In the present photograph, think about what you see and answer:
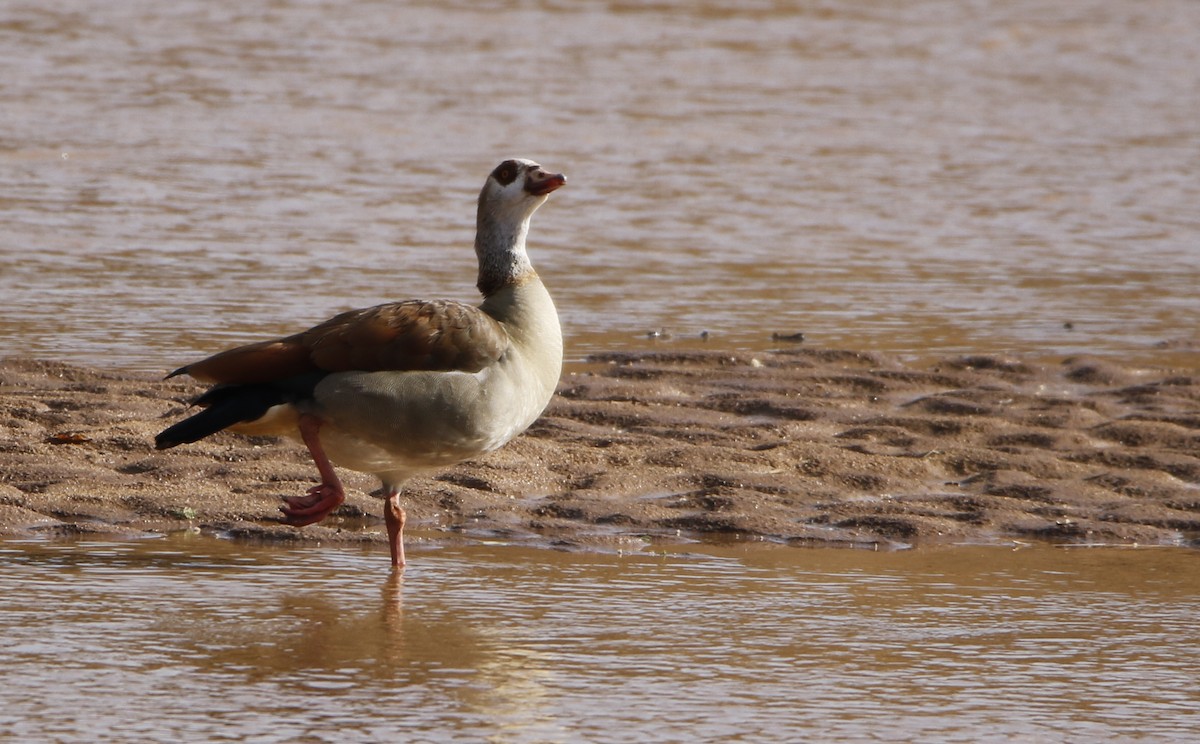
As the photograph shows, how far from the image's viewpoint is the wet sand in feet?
23.2

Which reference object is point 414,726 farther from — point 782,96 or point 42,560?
point 782,96

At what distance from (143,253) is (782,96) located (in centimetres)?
985

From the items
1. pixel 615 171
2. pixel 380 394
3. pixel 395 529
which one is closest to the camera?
pixel 380 394

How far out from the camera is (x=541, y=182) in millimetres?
7008

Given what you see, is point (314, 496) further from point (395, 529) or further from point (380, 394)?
point (380, 394)

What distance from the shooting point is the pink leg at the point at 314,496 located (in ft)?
20.8

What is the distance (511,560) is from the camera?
6578mm

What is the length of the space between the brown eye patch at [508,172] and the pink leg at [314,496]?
122 centimetres

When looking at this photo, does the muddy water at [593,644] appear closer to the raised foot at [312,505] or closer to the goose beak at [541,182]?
the raised foot at [312,505]

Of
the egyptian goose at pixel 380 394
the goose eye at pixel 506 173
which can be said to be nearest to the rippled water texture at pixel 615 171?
the goose eye at pixel 506 173

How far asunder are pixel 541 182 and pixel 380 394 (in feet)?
3.77

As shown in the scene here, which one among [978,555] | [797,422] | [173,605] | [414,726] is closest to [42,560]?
[173,605]

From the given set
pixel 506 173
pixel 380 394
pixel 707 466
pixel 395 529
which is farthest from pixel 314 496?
pixel 707 466

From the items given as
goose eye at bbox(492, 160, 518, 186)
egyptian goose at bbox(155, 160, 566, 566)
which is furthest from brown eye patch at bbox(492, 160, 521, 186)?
egyptian goose at bbox(155, 160, 566, 566)
